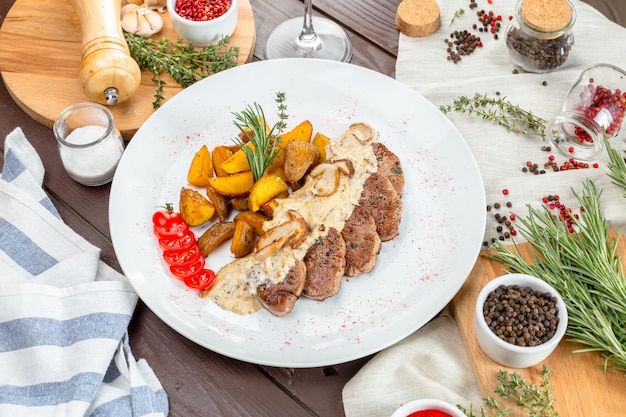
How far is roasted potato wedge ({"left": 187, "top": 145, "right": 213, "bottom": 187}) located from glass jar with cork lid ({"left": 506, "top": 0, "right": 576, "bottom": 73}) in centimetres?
170

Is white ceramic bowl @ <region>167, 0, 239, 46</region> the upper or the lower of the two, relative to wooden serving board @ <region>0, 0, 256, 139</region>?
upper

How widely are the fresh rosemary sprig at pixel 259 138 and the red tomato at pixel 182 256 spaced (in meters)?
0.42

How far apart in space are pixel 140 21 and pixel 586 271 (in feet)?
8.28

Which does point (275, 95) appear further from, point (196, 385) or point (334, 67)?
point (196, 385)

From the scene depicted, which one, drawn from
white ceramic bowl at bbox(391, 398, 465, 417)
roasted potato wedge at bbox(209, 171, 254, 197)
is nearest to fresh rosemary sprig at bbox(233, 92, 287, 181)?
roasted potato wedge at bbox(209, 171, 254, 197)

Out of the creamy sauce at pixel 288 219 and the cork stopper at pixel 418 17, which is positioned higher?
the cork stopper at pixel 418 17

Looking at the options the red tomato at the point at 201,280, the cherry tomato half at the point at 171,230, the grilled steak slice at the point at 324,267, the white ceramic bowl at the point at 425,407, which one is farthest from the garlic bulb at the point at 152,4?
the white ceramic bowl at the point at 425,407

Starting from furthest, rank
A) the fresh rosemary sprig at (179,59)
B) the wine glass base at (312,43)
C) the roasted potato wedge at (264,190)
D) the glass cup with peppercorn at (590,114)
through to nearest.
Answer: the wine glass base at (312,43) < the fresh rosemary sprig at (179,59) < the glass cup with peppercorn at (590,114) < the roasted potato wedge at (264,190)

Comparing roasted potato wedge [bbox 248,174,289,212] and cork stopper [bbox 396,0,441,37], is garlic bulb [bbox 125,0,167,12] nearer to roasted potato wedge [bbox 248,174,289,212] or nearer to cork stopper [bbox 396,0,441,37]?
cork stopper [bbox 396,0,441,37]

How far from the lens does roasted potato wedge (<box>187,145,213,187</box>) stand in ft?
11.5

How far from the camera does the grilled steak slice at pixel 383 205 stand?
10.8ft

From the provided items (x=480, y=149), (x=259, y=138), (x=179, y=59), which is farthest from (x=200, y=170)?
(x=480, y=149)

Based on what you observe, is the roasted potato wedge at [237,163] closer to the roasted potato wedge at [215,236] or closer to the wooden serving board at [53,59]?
the roasted potato wedge at [215,236]

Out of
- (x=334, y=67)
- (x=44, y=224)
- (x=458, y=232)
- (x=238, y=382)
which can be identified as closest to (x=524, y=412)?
(x=458, y=232)
